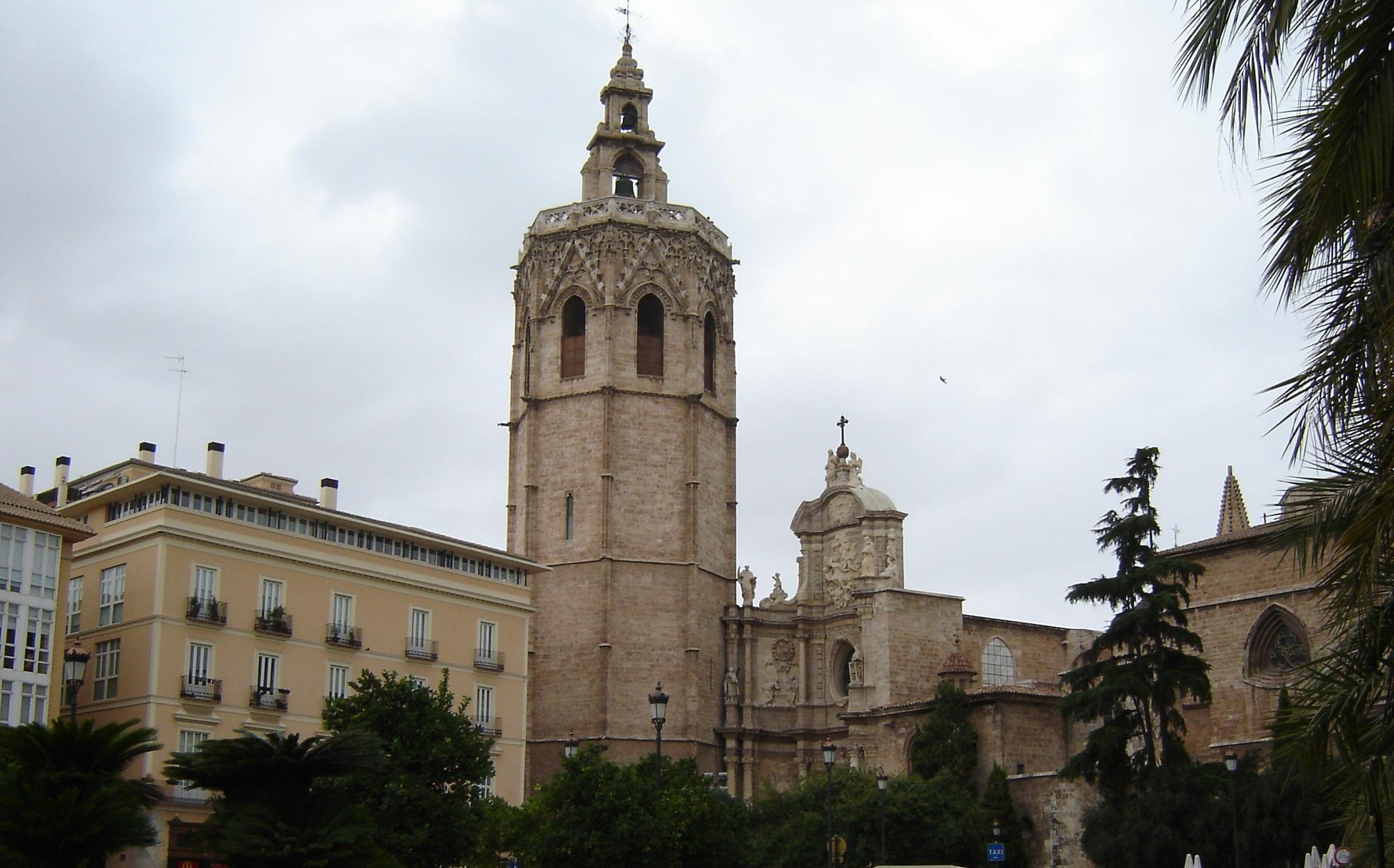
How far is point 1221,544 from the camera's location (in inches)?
1631

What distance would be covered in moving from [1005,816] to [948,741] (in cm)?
383

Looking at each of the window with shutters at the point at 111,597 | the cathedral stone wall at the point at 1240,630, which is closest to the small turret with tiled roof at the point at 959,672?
the cathedral stone wall at the point at 1240,630

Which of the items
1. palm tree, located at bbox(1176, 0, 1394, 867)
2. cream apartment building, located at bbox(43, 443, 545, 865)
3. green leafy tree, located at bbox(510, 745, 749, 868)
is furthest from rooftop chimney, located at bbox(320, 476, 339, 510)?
palm tree, located at bbox(1176, 0, 1394, 867)

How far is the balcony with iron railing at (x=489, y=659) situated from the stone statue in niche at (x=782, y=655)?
13817mm

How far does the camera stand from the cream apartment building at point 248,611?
37.8 m

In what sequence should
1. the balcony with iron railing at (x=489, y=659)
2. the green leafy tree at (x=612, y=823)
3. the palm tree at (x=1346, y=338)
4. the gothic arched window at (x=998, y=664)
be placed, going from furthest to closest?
the gothic arched window at (x=998, y=664) → the balcony with iron railing at (x=489, y=659) → the green leafy tree at (x=612, y=823) → the palm tree at (x=1346, y=338)

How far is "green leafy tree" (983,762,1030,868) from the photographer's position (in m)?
43.3

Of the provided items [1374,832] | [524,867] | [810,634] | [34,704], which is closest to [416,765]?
[524,867]

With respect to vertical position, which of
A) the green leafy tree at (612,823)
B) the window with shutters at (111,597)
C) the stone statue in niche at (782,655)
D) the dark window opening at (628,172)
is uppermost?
the dark window opening at (628,172)

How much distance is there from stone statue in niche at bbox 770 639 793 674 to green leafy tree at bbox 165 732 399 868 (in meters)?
41.2

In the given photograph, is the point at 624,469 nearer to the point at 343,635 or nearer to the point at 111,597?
the point at 343,635

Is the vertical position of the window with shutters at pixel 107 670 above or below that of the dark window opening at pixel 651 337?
below

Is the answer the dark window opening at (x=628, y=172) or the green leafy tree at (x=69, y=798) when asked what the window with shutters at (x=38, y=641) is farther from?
the dark window opening at (x=628, y=172)

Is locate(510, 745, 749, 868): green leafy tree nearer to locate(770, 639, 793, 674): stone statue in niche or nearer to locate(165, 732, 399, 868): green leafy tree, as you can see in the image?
locate(165, 732, 399, 868): green leafy tree
